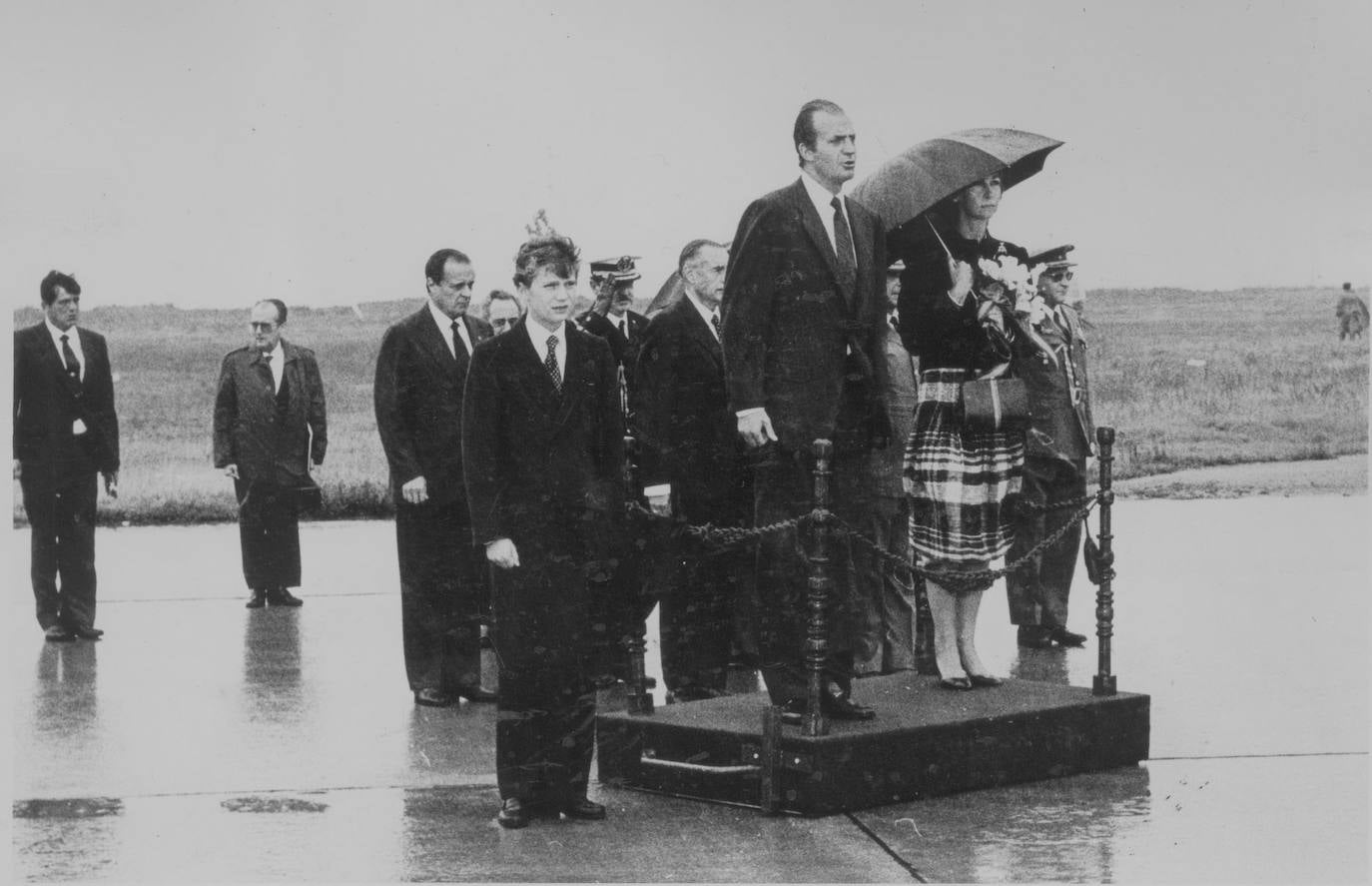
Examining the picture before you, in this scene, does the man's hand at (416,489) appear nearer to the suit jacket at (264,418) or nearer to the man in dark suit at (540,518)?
the man in dark suit at (540,518)

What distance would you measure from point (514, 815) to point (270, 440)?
22.9 feet

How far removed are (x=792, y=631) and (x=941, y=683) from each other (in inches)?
36.6

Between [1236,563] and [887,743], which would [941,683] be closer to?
[887,743]

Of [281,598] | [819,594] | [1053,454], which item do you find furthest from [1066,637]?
[281,598]

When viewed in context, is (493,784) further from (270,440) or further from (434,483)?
(270,440)

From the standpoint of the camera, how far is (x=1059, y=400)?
10070 mm

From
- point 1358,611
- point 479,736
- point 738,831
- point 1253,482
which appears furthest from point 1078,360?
point 1253,482

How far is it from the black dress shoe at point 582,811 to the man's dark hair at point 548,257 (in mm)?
1699

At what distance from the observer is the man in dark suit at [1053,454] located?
10.0 metres

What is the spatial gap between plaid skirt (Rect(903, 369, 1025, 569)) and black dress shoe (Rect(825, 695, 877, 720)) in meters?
0.82

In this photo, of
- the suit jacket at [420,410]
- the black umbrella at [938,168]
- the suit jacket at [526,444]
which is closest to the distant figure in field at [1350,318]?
the black umbrella at [938,168]

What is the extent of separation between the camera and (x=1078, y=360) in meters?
10.1

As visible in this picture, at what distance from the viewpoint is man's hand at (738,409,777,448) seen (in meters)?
6.46

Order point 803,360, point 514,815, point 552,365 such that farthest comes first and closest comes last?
point 803,360
point 552,365
point 514,815
